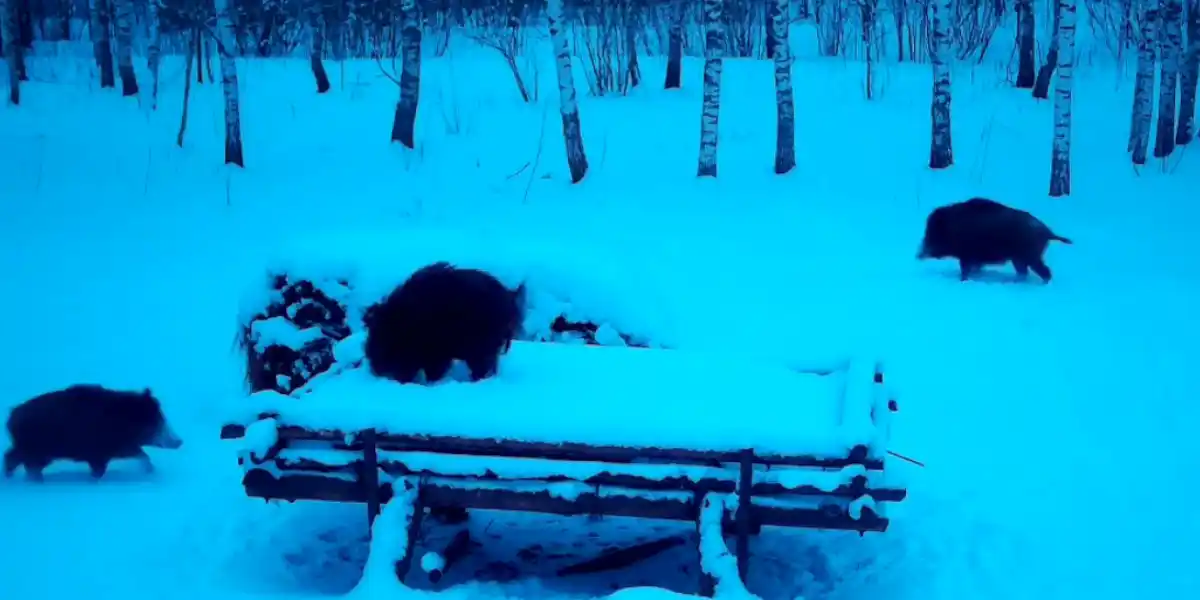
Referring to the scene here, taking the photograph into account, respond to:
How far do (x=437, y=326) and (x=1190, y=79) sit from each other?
50.2ft

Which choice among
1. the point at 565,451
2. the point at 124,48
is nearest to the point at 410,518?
the point at 565,451

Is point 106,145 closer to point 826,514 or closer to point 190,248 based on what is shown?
point 190,248

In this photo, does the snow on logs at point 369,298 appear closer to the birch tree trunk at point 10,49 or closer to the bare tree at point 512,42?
the bare tree at point 512,42

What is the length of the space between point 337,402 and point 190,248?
28.0ft

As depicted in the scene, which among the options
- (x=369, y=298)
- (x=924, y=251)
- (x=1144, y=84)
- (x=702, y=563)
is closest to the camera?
(x=702, y=563)

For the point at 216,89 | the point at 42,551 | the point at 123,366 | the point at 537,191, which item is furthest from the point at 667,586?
the point at 216,89

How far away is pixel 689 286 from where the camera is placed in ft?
33.0

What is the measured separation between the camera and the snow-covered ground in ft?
16.4

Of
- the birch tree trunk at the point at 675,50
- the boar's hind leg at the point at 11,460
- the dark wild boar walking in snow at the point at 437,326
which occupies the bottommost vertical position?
the boar's hind leg at the point at 11,460

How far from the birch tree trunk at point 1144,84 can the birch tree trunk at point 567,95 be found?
7578 millimetres

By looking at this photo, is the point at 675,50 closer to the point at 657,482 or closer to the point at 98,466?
the point at 98,466

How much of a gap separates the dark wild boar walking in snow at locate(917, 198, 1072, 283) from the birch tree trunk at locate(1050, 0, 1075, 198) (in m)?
3.79

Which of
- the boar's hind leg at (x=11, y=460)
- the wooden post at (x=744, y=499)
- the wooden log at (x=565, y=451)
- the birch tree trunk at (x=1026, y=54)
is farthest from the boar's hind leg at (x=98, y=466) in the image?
the birch tree trunk at (x=1026, y=54)

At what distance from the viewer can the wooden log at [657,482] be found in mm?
4121
